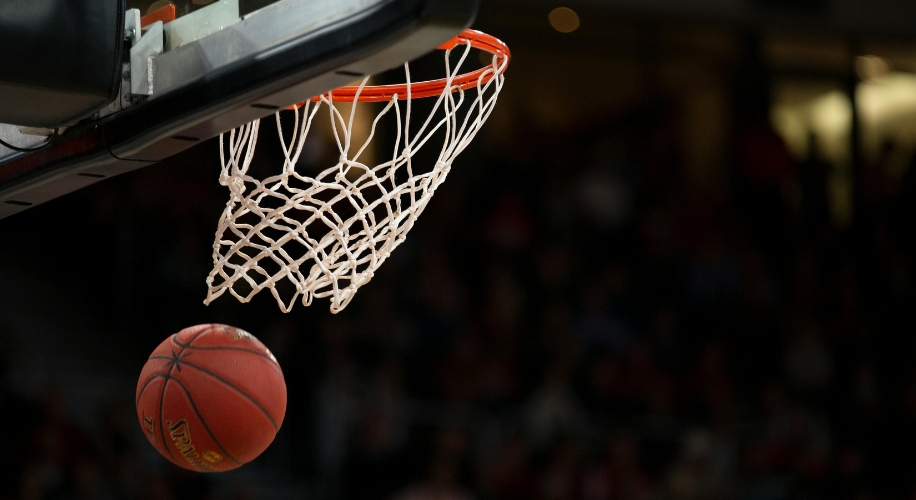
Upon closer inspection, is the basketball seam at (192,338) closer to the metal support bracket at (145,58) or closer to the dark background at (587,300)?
the metal support bracket at (145,58)

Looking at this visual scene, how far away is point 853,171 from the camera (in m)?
8.92

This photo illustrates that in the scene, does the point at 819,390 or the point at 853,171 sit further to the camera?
the point at 853,171

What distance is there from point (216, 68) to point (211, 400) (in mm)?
806

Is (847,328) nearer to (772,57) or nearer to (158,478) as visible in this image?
(772,57)

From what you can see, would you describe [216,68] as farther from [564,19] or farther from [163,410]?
[564,19]

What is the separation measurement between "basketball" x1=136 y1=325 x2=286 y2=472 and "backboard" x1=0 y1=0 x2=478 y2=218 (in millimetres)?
445

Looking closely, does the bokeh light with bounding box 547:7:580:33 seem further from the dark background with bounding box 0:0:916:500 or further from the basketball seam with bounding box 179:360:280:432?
the basketball seam with bounding box 179:360:280:432

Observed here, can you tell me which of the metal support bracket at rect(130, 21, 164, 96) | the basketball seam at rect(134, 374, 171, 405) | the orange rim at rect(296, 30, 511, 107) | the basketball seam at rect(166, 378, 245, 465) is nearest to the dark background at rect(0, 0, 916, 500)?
the basketball seam at rect(134, 374, 171, 405)

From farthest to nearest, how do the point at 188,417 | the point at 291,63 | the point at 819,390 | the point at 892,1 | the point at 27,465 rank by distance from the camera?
the point at 892,1 < the point at 819,390 < the point at 27,465 < the point at 188,417 < the point at 291,63

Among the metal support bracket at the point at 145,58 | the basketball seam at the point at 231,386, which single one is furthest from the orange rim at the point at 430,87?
the basketball seam at the point at 231,386

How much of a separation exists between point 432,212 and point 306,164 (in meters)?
1.14

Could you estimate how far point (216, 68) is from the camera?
1877 mm

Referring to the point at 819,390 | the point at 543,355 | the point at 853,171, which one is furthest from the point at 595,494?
the point at 853,171

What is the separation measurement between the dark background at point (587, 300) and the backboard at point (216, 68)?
3.14 m
